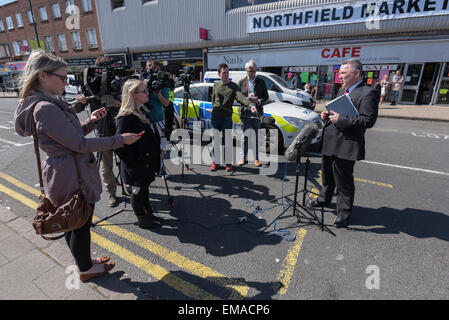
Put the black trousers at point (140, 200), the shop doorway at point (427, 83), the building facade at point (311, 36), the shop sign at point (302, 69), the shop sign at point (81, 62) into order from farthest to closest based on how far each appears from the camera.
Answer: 1. the shop sign at point (81, 62)
2. the shop sign at point (302, 69)
3. the shop doorway at point (427, 83)
4. the building facade at point (311, 36)
5. the black trousers at point (140, 200)

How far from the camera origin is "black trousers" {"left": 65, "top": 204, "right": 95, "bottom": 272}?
213 cm

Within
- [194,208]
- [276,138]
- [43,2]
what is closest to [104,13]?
[43,2]

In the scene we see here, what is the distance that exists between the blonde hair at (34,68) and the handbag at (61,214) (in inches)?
10.5

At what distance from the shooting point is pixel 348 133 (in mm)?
2924

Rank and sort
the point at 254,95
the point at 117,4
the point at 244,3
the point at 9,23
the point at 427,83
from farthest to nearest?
the point at 9,23, the point at 117,4, the point at 244,3, the point at 427,83, the point at 254,95

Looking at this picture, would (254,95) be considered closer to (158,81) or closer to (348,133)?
(158,81)

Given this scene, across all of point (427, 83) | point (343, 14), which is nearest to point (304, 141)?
point (343, 14)

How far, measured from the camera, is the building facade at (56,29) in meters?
23.5

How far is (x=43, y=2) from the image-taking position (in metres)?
25.4

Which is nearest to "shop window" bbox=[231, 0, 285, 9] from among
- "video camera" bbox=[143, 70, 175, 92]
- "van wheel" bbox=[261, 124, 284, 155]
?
"van wheel" bbox=[261, 124, 284, 155]

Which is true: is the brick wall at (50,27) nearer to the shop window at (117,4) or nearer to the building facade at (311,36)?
the shop window at (117,4)

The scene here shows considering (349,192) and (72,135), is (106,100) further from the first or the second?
(349,192)

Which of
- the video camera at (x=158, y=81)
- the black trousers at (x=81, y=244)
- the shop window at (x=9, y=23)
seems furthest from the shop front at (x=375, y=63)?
the shop window at (x=9, y=23)

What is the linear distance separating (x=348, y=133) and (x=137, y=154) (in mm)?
2545
